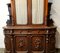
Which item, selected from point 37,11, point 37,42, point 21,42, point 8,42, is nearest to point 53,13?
point 37,11

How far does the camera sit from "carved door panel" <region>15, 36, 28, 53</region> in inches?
158

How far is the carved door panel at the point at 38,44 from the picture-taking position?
399cm

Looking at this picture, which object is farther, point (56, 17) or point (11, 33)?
point (56, 17)

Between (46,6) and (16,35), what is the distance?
3.54 feet

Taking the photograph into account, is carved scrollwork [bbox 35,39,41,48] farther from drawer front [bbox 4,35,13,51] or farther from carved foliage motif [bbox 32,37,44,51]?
drawer front [bbox 4,35,13,51]

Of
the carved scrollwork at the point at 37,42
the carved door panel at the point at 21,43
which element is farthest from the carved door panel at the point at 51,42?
the carved door panel at the point at 21,43

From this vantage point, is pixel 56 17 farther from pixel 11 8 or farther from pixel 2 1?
pixel 2 1

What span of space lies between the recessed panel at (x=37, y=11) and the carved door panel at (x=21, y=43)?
521 mm

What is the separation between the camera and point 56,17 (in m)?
4.52

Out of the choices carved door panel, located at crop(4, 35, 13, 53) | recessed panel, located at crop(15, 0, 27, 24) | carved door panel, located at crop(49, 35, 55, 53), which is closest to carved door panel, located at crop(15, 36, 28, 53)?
carved door panel, located at crop(4, 35, 13, 53)

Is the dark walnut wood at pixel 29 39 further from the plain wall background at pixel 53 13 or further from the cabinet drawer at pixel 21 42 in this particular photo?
the plain wall background at pixel 53 13

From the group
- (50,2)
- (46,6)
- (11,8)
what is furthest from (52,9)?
(11,8)

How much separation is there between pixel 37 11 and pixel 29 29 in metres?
0.51

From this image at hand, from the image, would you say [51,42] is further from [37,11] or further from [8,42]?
[8,42]
